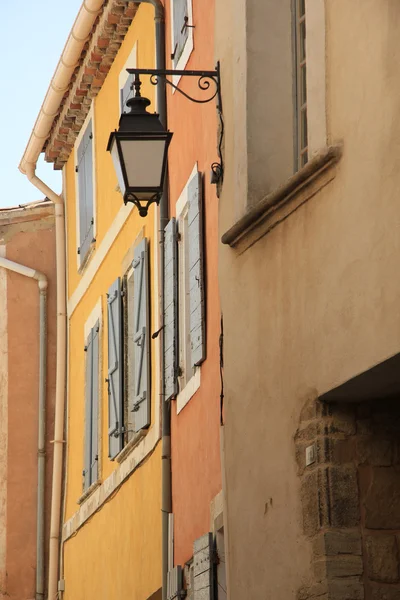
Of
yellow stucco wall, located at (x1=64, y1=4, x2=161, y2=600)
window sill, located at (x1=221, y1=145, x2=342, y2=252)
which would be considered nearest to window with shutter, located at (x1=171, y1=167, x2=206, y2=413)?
yellow stucco wall, located at (x1=64, y1=4, x2=161, y2=600)

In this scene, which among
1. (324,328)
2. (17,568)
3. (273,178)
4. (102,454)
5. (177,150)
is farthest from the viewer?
(17,568)

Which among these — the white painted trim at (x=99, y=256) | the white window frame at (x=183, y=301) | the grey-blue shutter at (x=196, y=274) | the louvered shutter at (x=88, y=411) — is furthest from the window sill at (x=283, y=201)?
the louvered shutter at (x=88, y=411)

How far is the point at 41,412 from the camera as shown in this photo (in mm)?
16812

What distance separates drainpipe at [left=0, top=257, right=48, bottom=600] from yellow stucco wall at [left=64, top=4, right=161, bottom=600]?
0.58 meters

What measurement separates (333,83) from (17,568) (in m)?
11.0

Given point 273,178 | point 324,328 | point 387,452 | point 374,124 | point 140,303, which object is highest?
point 140,303

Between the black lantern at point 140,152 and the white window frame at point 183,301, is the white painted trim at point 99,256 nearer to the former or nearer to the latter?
the white window frame at point 183,301

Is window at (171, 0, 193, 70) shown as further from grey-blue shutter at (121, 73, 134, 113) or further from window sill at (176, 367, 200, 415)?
window sill at (176, 367, 200, 415)

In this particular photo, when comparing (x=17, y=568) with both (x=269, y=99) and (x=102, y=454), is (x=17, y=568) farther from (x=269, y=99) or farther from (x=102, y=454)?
(x=269, y=99)

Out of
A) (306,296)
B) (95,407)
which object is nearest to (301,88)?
(306,296)

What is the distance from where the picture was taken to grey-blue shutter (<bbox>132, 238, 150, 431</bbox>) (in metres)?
12.1

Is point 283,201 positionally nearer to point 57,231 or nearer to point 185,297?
point 185,297

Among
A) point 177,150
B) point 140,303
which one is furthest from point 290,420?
point 140,303

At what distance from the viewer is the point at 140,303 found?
12539 millimetres
